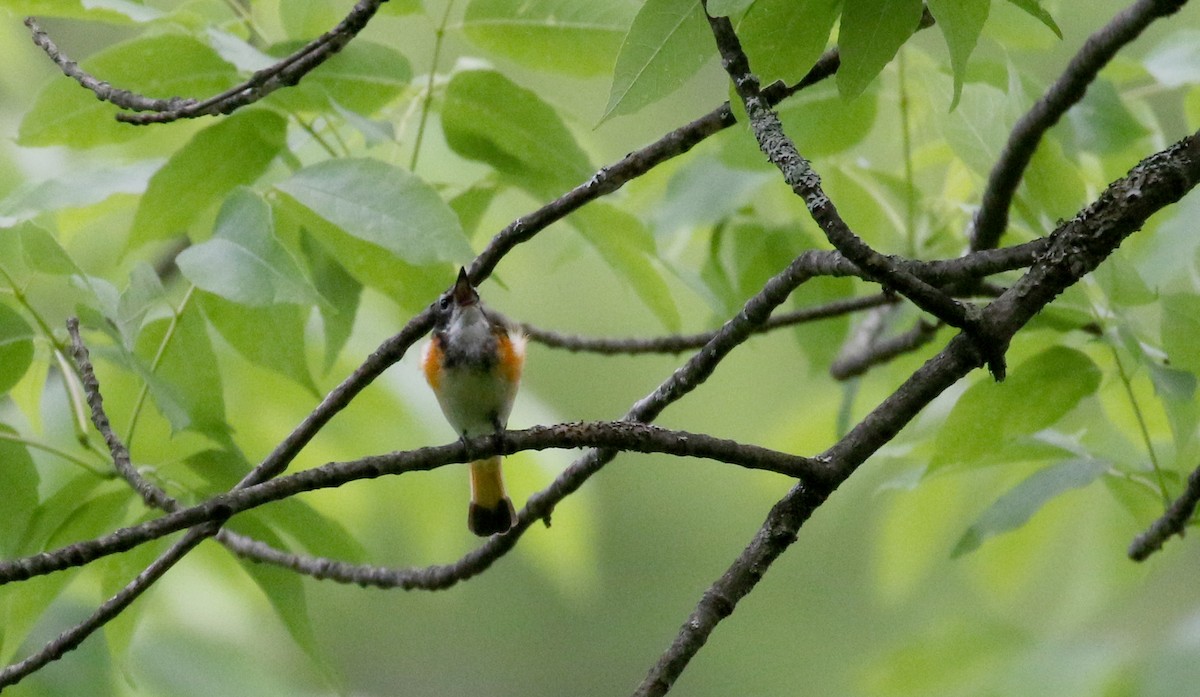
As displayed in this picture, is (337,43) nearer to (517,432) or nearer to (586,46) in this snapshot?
(586,46)

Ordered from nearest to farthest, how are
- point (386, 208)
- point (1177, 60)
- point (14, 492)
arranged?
point (386, 208), point (14, 492), point (1177, 60)

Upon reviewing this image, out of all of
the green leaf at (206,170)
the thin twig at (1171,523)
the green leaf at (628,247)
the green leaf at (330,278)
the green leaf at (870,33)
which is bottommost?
the thin twig at (1171,523)

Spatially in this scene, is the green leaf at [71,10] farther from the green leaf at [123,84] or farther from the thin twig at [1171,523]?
the thin twig at [1171,523]

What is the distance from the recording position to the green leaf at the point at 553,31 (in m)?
2.29

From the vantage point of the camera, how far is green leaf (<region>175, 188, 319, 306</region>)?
1.78m

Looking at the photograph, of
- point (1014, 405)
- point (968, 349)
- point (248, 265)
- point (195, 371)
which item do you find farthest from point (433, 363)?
point (968, 349)

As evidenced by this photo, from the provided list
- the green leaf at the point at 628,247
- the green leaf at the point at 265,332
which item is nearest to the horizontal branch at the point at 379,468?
the green leaf at the point at 265,332

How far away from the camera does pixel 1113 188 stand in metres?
1.64

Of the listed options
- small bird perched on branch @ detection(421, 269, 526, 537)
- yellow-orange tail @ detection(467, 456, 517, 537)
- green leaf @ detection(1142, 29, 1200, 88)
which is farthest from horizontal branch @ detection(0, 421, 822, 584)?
green leaf @ detection(1142, 29, 1200, 88)

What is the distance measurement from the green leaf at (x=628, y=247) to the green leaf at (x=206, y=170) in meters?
0.62

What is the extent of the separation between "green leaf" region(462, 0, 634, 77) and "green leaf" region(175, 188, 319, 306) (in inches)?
26.9

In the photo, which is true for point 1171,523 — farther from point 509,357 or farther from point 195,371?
point 195,371

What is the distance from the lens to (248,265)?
1840 millimetres

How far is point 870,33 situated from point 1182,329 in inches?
32.9
